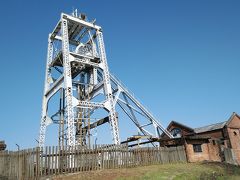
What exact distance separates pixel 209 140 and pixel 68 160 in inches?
746

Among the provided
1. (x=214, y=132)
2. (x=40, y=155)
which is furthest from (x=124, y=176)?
(x=214, y=132)

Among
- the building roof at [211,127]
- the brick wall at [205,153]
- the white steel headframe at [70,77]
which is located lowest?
the brick wall at [205,153]

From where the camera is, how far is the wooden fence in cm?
1391

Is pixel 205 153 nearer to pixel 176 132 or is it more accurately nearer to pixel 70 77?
pixel 70 77

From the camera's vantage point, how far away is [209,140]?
92.2ft

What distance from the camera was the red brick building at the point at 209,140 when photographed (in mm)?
25250

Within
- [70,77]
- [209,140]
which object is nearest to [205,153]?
[209,140]

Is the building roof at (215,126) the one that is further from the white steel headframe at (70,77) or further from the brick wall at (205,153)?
the white steel headframe at (70,77)

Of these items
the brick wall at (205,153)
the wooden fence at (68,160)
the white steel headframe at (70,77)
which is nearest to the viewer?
the wooden fence at (68,160)

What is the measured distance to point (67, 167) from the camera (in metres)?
14.8

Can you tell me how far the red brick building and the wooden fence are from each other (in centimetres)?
631

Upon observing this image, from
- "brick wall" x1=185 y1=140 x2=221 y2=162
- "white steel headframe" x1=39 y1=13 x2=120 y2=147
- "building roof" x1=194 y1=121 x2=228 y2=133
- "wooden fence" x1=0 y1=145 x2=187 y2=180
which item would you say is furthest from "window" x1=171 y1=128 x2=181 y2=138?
"wooden fence" x1=0 y1=145 x2=187 y2=180

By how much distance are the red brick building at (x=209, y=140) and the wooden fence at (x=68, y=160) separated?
6311 mm

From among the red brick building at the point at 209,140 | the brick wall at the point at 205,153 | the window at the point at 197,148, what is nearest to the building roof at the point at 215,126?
the red brick building at the point at 209,140
